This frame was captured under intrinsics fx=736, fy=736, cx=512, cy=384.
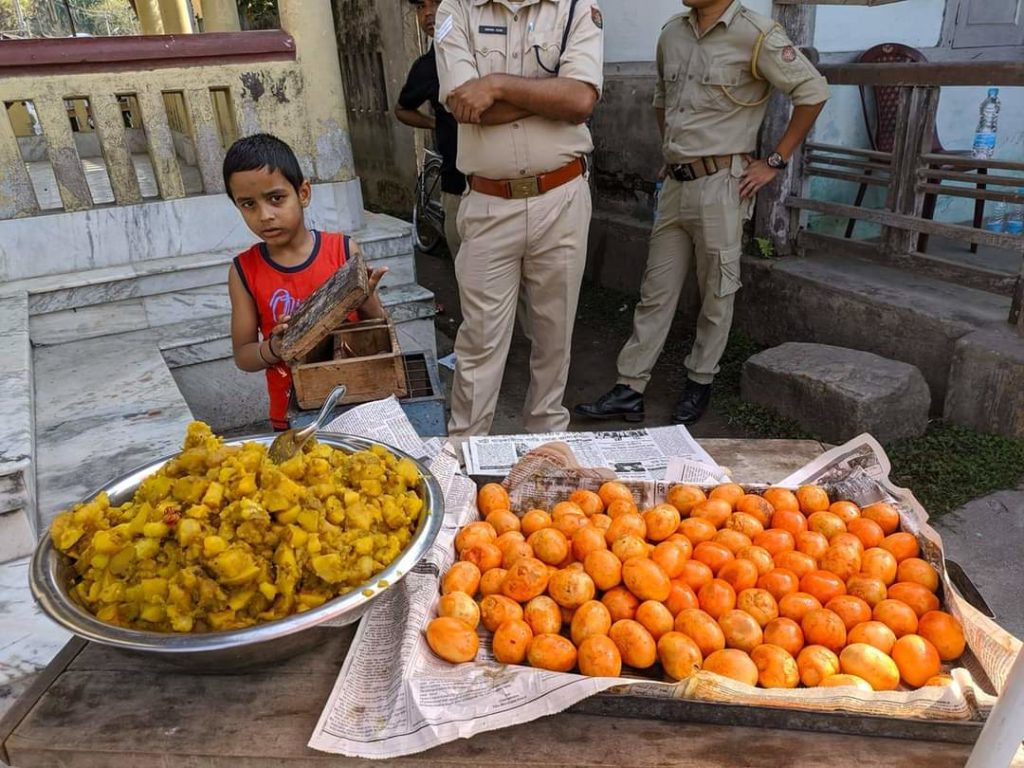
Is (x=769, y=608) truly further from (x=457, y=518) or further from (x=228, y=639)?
(x=228, y=639)

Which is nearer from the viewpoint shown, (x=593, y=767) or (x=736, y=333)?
(x=593, y=767)

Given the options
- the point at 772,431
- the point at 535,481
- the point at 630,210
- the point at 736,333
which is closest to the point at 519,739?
the point at 535,481

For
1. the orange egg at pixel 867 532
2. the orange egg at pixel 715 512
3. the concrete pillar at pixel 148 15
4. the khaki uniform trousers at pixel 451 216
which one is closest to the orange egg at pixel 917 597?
the orange egg at pixel 867 532

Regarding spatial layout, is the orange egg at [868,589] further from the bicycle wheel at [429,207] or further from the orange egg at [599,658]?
the bicycle wheel at [429,207]

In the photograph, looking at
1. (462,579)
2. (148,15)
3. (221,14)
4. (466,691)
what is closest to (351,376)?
(462,579)

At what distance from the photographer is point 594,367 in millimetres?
5410

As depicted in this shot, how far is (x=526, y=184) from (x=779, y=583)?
2.19m

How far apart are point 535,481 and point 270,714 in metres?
0.83

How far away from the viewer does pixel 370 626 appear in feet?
5.05

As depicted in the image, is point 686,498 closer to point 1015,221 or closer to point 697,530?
point 697,530

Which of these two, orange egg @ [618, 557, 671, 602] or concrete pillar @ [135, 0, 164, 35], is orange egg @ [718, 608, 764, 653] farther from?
concrete pillar @ [135, 0, 164, 35]

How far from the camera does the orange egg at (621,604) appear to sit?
149 cm

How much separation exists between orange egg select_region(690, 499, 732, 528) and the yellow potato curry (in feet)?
2.31

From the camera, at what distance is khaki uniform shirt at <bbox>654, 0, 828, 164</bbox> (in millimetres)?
3770
